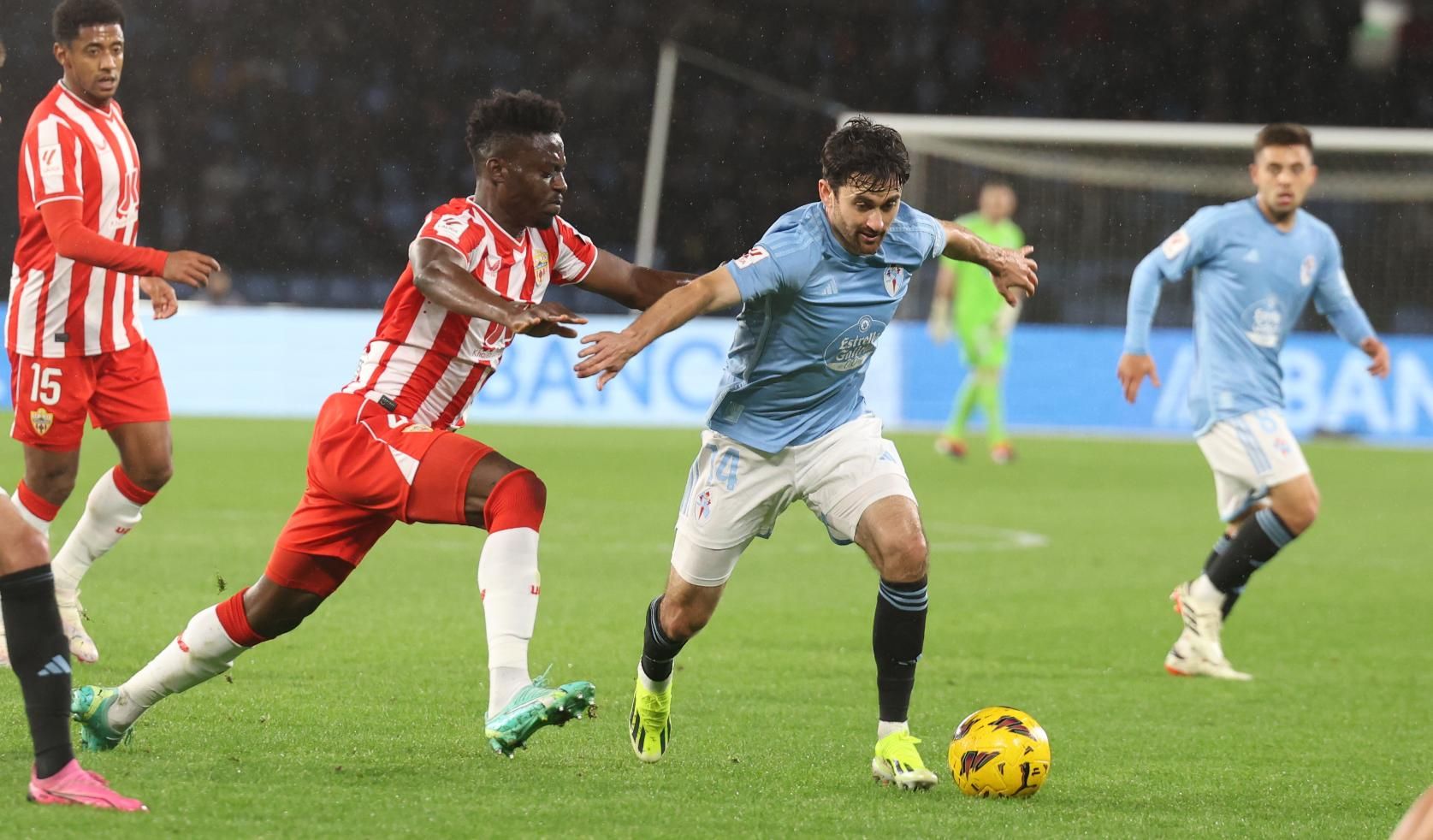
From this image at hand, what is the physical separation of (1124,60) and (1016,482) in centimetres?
1413

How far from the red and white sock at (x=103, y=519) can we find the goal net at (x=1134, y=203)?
603 inches

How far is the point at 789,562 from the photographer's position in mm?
10828

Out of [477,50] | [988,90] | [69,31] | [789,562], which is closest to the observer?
[69,31]

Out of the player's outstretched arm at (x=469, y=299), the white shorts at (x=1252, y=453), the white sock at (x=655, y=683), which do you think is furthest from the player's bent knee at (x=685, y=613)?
the white shorts at (x=1252, y=453)

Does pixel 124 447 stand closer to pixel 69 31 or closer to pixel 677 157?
pixel 69 31

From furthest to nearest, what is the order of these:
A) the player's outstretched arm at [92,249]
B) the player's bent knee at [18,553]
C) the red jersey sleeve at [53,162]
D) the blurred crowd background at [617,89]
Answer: the blurred crowd background at [617,89] → the red jersey sleeve at [53,162] → the player's outstretched arm at [92,249] → the player's bent knee at [18,553]

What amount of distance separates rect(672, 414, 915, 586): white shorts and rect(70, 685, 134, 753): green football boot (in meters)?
1.66

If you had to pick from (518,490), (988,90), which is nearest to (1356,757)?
(518,490)

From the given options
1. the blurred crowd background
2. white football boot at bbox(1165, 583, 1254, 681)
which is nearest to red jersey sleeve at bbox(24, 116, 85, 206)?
white football boot at bbox(1165, 583, 1254, 681)

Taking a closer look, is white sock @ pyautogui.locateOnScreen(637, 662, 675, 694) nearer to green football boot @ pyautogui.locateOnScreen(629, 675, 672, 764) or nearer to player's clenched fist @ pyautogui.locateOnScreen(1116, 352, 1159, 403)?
green football boot @ pyautogui.locateOnScreen(629, 675, 672, 764)

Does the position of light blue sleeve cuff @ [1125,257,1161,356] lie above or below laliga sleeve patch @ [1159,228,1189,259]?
below

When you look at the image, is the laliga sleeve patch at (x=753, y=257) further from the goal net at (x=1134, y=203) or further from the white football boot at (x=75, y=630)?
the goal net at (x=1134, y=203)

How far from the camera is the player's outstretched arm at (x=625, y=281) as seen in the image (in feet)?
18.8

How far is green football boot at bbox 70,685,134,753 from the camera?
519 cm
